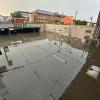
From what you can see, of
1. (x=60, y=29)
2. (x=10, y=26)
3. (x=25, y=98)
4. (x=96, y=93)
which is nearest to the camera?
(x=25, y=98)

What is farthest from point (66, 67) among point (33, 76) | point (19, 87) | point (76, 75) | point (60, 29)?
point (60, 29)

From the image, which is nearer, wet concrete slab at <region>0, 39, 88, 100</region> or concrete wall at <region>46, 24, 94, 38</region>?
wet concrete slab at <region>0, 39, 88, 100</region>

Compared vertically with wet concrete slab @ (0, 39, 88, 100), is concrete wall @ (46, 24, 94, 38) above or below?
above

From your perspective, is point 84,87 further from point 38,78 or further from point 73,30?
point 73,30

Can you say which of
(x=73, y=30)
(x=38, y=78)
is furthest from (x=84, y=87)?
(x=73, y=30)

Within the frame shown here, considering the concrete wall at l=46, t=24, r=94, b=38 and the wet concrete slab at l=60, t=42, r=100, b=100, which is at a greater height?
the concrete wall at l=46, t=24, r=94, b=38

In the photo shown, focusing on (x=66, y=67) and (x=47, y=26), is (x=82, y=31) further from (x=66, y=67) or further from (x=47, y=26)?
(x=66, y=67)

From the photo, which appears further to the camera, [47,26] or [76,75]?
[47,26]

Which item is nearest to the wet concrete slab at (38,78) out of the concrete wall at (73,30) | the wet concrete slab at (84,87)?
the wet concrete slab at (84,87)

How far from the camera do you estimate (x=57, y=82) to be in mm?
3768

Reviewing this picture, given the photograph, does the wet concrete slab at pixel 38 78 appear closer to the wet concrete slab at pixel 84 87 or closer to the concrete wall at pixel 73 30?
the wet concrete slab at pixel 84 87

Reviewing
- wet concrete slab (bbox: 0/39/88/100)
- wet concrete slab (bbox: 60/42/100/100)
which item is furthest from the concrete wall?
wet concrete slab (bbox: 60/42/100/100)

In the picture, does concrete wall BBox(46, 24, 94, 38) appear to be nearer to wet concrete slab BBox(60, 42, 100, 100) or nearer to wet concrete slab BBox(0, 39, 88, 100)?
wet concrete slab BBox(0, 39, 88, 100)

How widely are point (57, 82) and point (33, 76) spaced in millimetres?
1137
